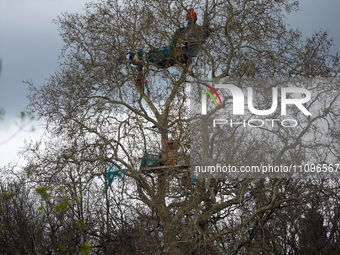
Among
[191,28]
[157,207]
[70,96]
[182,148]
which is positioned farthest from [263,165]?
[70,96]

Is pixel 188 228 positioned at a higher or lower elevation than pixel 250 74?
lower

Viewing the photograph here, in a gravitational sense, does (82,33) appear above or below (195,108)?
above

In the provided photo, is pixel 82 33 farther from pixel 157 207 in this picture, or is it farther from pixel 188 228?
pixel 188 228

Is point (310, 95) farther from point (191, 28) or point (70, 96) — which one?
point (70, 96)

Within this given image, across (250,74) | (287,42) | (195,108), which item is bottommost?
(195,108)

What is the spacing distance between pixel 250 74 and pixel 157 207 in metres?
4.78

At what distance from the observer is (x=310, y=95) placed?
13.4 meters

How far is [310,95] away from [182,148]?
12.8ft

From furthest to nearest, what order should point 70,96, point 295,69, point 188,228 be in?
point 70,96 < point 295,69 < point 188,228

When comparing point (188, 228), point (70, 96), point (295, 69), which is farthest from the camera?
point (70, 96)

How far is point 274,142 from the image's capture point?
1332cm

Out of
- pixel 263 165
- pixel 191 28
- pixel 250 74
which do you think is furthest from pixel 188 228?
pixel 191 28

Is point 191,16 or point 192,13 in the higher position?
point 192,13

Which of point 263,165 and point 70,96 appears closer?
point 263,165
